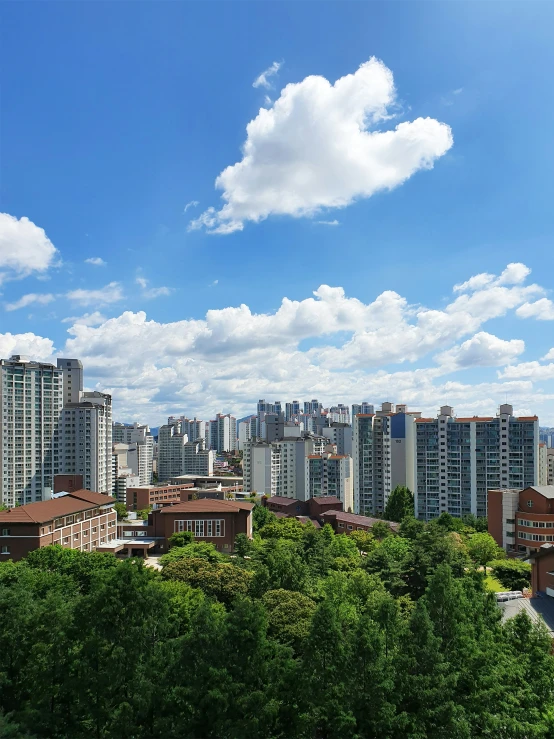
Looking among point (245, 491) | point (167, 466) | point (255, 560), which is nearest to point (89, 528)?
point (255, 560)

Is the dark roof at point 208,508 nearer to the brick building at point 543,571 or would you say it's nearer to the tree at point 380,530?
the tree at point 380,530

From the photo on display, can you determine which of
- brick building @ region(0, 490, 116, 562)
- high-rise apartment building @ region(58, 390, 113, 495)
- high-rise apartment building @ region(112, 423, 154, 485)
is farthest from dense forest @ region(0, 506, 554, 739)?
high-rise apartment building @ region(112, 423, 154, 485)

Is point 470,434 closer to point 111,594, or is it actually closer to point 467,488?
point 467,488

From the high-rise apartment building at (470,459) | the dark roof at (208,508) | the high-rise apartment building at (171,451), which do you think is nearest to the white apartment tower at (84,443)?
the dark roof at (208,508)

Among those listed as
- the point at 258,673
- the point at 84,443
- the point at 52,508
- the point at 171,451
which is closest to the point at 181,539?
the point at 52,508

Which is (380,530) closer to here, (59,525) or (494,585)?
(494,585)
